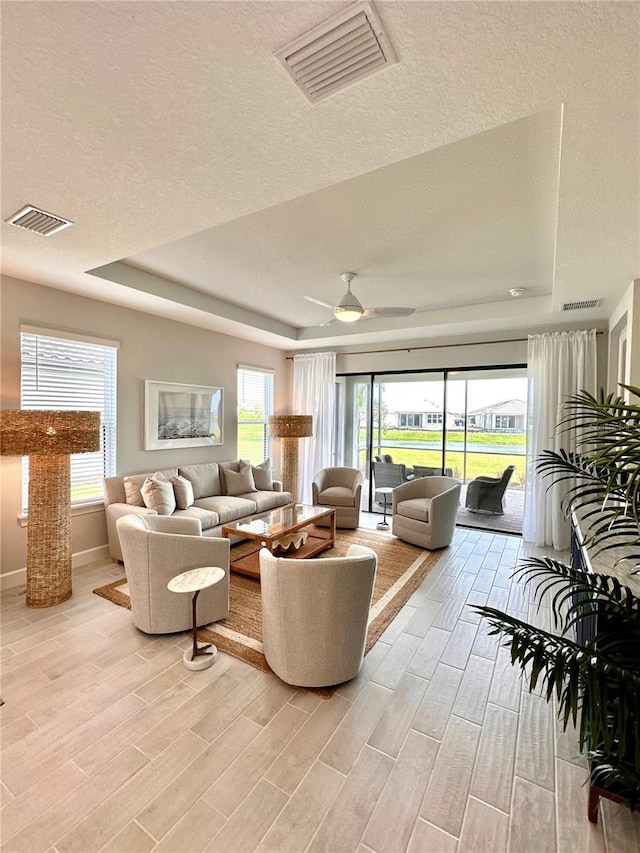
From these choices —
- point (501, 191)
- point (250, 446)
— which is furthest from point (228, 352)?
point (501, 191)

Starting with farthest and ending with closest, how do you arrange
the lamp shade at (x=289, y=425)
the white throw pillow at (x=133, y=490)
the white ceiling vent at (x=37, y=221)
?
the lamp shade at (x=289, y=425)
the white throw pillow at (x=133, y=490)
the white ceiling vent at (x=37, y=221)

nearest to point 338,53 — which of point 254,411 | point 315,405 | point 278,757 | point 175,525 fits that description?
point 278,757

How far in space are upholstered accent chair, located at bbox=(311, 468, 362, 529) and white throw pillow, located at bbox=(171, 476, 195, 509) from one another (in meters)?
1.69

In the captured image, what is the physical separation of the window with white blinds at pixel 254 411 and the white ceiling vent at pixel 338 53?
467 cm

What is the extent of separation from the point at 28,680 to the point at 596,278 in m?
4.80

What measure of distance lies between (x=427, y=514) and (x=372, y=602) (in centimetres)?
154

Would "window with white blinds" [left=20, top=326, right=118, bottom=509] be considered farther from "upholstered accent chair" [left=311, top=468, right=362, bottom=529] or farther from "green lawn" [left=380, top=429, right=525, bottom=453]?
"green lawn" [left=380, top=429, right=525, bottom=453]

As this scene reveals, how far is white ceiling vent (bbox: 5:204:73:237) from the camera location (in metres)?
2.22

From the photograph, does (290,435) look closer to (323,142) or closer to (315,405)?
(315,405)

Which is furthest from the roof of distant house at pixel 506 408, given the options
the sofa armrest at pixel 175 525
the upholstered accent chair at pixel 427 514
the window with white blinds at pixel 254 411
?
the sofa armrest at pixel 175 525

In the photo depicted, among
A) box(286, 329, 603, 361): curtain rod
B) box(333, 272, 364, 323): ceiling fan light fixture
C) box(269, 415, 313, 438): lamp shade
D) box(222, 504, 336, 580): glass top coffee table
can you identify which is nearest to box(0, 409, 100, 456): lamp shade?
box(222, 504, 336, 580): glass top coffee table

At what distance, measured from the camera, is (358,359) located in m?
6.32

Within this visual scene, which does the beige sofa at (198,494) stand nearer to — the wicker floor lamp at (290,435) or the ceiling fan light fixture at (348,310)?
the wicker floor lamp at (290,435)

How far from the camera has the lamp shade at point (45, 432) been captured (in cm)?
281
